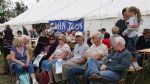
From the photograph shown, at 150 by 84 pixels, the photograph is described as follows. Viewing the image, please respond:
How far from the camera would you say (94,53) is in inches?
269

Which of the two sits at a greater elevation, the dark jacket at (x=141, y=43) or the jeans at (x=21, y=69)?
the dark jacket at (x=141, y=43)

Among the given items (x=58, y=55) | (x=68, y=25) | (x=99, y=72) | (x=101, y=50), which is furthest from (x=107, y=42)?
(x=68, y=25)

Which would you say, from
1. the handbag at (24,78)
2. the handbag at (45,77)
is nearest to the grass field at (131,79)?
the handbag at (45,77)

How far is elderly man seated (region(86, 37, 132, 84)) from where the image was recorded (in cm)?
596

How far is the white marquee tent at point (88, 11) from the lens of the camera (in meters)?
11.5

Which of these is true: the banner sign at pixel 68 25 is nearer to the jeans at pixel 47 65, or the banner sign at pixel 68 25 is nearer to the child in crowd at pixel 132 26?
the jeans at pixel 47 65

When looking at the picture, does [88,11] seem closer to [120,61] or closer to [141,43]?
[141,43]

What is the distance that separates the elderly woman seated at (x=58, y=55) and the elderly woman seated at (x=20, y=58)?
14.6 inches

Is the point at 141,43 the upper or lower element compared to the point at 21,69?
upper

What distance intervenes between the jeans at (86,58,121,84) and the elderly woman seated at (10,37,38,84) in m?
1.47

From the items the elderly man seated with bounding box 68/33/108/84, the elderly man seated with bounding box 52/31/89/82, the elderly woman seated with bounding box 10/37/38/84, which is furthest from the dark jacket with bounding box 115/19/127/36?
Answer: the elderly woman seated with bounding box 10/37/38/84

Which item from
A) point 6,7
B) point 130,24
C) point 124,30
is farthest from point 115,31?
point 6,7

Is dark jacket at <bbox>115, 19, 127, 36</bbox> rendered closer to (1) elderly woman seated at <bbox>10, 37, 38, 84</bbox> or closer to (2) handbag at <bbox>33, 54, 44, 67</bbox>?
(2) handbag at <bbox>33, 54, 44, 67</bbox>

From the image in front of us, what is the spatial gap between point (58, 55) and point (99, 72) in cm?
196
